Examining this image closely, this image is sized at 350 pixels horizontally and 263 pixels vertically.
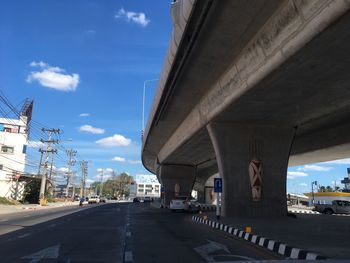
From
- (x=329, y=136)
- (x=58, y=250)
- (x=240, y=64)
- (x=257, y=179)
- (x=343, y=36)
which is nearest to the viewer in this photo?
(x=58, y=250)

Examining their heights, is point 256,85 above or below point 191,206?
above

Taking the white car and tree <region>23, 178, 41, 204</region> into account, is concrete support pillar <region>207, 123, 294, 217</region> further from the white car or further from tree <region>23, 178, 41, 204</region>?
tree <region>23, 178, 41, 204</region>

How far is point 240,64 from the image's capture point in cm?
1933

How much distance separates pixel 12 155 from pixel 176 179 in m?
32.9

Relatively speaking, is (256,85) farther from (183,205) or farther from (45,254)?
(183,205)

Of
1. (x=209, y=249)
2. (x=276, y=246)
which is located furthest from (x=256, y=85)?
(x=209, y=249)

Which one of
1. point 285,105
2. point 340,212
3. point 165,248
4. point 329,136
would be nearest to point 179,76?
point 285,105

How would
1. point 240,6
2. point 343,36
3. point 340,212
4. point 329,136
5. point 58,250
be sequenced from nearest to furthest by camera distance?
point 58,250 < point 343,36 < point 240,6 < point 329,136 < point 340,212

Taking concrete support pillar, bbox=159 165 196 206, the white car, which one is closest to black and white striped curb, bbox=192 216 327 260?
the white car

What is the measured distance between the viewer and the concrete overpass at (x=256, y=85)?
1426 centimetres

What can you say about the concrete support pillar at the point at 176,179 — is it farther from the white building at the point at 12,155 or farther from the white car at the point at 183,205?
the white building at the point at 12,155

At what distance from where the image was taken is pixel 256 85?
60.1ft

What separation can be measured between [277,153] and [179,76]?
9.11 meters

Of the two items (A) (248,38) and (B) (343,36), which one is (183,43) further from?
(B) (343,36)
